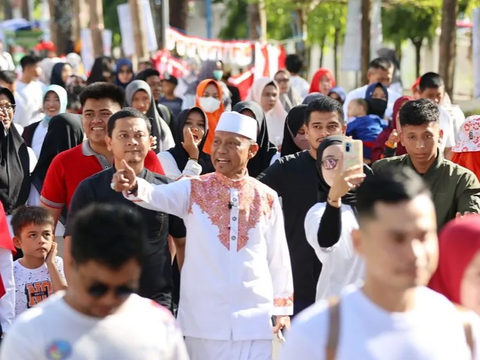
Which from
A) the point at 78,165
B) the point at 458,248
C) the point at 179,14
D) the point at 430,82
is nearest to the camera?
the point at 458,248

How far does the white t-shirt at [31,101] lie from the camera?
12.3m

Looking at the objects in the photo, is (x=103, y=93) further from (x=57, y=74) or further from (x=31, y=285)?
(x=57, y=74)

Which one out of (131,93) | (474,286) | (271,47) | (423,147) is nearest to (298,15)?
(271,47)

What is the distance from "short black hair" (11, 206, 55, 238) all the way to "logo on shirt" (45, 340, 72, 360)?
3416 mm

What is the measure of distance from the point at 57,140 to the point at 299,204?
8.36ft

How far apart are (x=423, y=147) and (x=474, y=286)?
2796mm

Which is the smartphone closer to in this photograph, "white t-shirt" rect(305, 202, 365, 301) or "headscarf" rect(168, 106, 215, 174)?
"white t-shirt" rect(305, 202, 365, 301)

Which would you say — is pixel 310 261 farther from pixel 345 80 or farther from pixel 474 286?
pixel 345 80

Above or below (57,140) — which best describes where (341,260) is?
below

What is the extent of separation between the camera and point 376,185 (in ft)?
9.91

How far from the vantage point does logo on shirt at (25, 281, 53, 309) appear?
638 cm

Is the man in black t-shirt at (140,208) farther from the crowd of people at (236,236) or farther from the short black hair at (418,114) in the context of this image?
the short black hair at (418,114)

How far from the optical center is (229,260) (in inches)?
203

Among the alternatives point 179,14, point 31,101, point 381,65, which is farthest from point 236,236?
point 179,14
